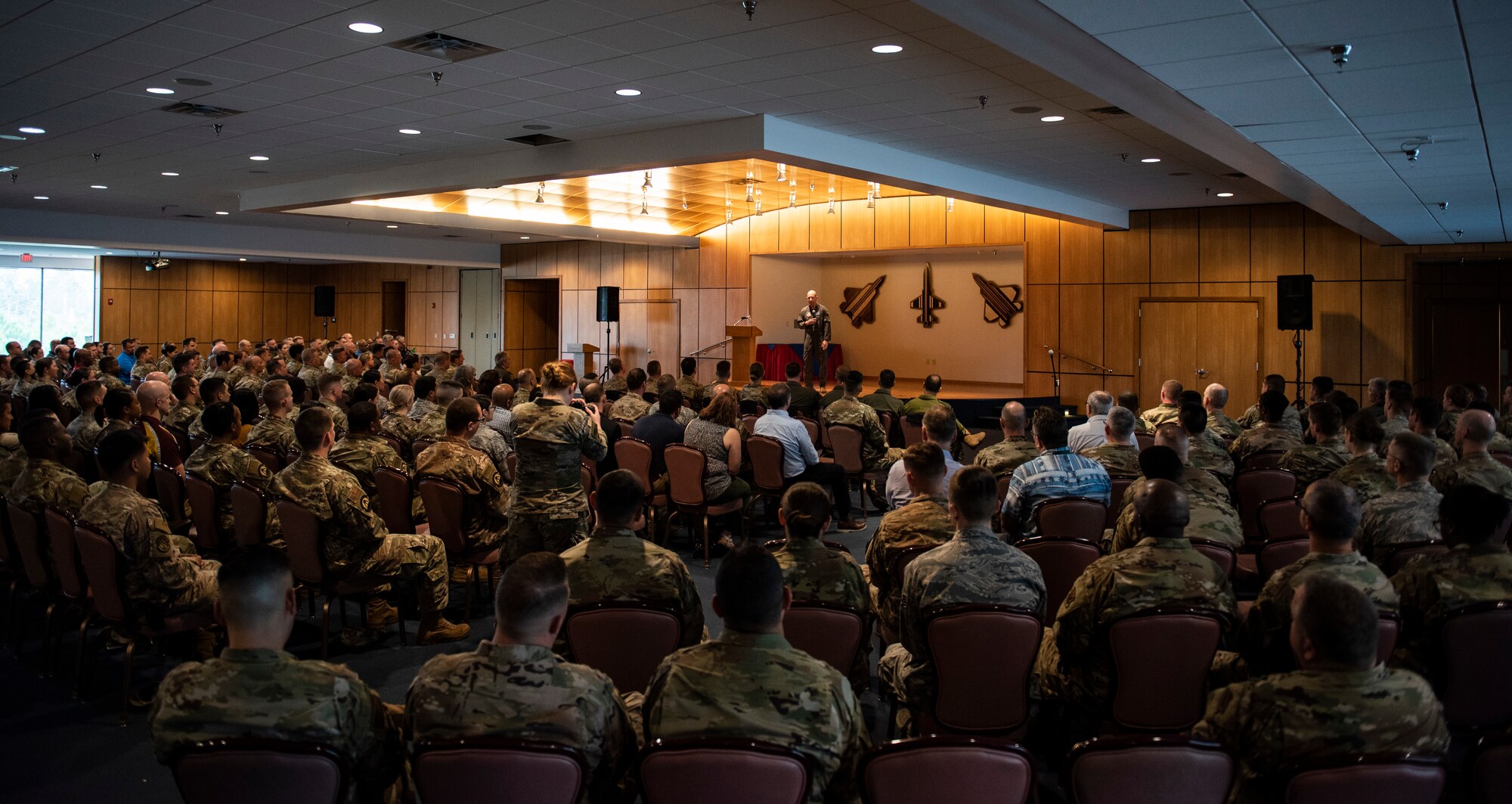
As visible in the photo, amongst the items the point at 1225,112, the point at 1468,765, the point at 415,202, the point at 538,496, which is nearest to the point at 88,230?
the point at 415,202

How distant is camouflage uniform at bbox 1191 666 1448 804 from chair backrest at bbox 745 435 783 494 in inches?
219

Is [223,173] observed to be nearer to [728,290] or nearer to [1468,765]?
[728,290]

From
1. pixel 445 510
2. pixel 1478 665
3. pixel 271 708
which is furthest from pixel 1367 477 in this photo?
pixel 271 708

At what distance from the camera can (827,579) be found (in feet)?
12.5

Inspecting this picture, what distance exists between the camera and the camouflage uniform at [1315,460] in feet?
20.9

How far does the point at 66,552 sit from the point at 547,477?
2.32m

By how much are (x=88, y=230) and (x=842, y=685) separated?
19.6 meters

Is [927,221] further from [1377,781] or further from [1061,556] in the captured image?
[1377,781]

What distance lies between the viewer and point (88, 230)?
17.6 m

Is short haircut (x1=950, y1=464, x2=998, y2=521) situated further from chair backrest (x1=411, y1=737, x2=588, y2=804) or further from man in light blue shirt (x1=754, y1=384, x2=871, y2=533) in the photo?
man in light blue shirt (x1=754, y1=384, x2=871, y2=533)

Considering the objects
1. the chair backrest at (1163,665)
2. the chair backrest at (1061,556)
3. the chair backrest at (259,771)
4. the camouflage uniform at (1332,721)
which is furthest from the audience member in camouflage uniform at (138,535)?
the camouflage uniform at (1332,721)

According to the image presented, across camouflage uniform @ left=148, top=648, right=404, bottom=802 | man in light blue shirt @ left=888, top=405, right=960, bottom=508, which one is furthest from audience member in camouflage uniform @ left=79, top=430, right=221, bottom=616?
man in light blue shirt @ left=888, top=405, right=960, bottom=508

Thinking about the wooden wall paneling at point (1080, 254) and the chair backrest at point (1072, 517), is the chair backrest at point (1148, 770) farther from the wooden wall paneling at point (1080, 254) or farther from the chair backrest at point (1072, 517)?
the wooden wall paneling at point (1080, 254)

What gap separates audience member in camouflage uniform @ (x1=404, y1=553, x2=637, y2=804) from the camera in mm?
2471
